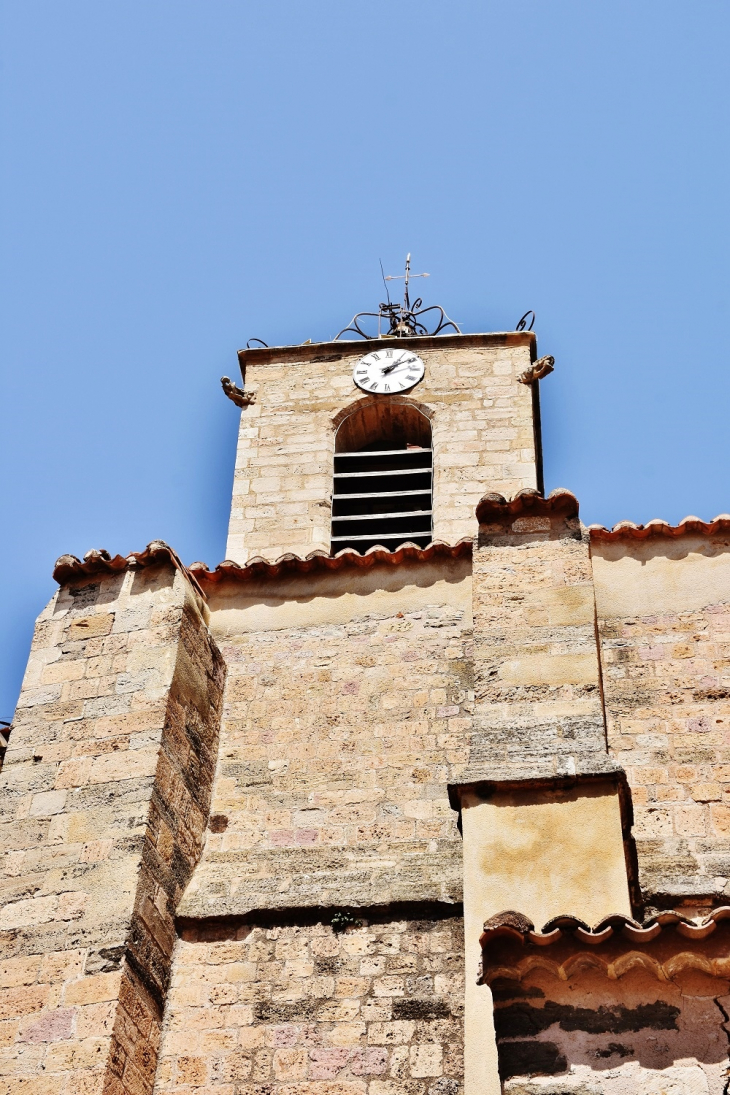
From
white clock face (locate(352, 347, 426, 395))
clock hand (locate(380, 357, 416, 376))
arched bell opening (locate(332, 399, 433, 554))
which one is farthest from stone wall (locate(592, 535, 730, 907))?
clock hand (locate(380, 357, 416, 376))

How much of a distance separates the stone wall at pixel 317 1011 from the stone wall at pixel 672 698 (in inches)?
44.1

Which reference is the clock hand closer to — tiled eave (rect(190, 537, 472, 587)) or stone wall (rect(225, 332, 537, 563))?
stone wall (rect(225, 332, 537, 563))

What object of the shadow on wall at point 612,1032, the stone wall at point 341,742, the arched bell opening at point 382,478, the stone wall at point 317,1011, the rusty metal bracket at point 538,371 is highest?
the rusty metal bracket at point 538,371

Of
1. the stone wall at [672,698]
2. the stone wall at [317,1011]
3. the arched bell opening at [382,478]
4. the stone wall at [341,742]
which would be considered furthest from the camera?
the arched bell opening at [382,478]

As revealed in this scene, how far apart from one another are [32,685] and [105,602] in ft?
2.12

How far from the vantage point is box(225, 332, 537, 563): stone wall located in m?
12.2

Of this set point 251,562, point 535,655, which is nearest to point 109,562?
point 251,562

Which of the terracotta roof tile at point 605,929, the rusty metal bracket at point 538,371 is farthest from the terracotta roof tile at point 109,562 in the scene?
the rusty metal bracket at point 538,371

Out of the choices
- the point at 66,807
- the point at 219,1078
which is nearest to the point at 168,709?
the point at 66,807

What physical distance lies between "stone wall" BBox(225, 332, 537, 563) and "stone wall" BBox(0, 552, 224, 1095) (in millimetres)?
3466

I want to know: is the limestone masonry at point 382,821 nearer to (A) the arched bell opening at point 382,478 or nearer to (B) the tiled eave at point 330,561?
(B) the tiled eave at point 330,561

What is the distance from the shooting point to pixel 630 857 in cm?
660

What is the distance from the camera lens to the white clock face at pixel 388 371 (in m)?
13.3

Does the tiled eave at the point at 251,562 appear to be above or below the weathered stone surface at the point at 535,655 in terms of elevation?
above
